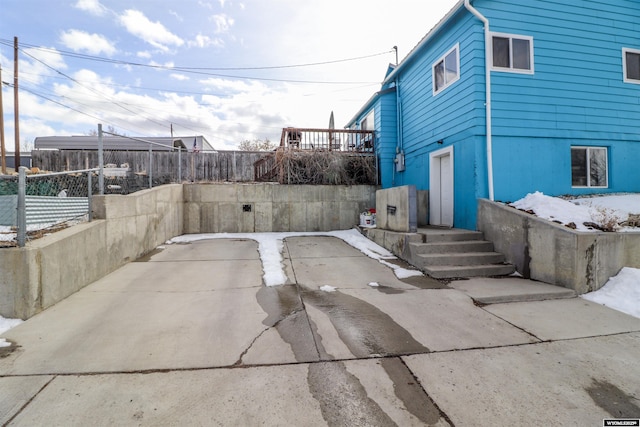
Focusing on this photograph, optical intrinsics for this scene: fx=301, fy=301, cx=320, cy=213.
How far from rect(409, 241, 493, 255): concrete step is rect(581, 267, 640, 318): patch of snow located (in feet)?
5.74

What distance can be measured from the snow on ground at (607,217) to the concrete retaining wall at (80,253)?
7.02m

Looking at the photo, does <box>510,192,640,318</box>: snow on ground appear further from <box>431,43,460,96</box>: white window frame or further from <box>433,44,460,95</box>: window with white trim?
<box>433,44,460,95</box>: window with white trim

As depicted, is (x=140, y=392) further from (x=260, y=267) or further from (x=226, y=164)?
(x=226, y=164)

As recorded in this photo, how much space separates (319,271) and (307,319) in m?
1.92

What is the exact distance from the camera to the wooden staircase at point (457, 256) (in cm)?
516

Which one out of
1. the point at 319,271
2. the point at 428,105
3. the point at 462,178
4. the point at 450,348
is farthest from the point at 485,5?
the point at 450,348

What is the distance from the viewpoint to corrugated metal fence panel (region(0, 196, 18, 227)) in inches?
149

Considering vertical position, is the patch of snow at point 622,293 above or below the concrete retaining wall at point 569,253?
below

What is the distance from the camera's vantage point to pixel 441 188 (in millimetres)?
7965

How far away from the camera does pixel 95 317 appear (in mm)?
3365

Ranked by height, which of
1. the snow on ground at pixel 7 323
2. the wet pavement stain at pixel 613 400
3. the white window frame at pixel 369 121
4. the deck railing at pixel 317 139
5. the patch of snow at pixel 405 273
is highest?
the white window frame at pixel 369 121

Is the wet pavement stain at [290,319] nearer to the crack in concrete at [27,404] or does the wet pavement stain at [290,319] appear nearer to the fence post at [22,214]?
the crack in concrete at [27,404]

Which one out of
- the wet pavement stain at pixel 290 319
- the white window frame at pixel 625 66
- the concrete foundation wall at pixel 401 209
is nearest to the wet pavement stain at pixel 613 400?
the wet pavement stain at pixel 290 319

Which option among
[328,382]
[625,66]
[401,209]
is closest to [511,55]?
[625,66]
